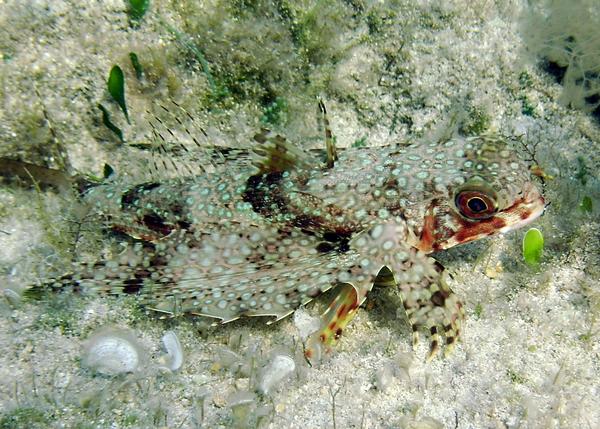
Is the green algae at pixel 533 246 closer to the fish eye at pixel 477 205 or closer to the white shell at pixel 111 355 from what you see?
the fish eye at pixel 477 205

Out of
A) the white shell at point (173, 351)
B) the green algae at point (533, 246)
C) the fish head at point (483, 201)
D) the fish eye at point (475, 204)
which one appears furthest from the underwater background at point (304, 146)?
the fish eye at point (475, 204)

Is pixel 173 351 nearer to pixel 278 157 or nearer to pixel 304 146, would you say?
pixel 278 157

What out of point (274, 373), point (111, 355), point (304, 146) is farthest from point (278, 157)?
point (111, 355)

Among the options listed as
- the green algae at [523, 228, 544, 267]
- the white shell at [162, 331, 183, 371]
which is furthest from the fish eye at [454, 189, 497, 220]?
the white shell at [162, 331, 183, 371]

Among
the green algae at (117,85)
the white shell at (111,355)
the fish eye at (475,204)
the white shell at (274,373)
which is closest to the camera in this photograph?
the white shell at (111,355)

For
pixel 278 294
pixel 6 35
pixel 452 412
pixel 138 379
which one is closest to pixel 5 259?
pixel 138 379

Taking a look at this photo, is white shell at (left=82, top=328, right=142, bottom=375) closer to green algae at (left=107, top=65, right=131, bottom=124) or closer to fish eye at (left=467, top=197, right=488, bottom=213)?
green algae at (left=107, top=65, right=131, bottom=124)
